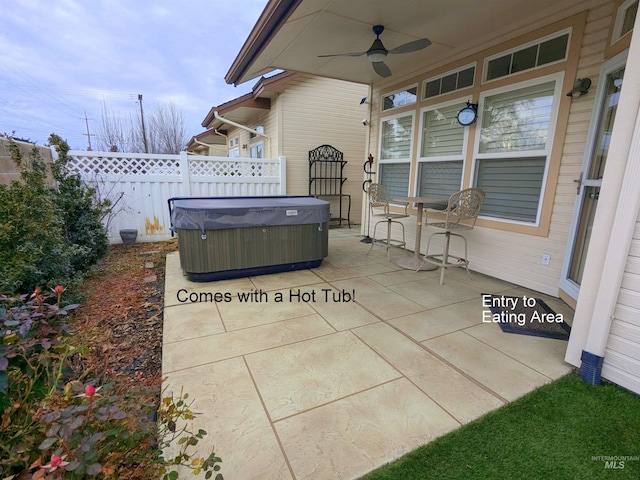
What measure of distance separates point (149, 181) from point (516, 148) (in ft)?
18.1

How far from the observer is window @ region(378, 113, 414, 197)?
490 centimetres

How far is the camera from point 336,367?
1.96 m

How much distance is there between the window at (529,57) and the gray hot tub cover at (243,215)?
2491mm

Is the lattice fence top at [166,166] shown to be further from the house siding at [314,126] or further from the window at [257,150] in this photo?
the window at [257,150]

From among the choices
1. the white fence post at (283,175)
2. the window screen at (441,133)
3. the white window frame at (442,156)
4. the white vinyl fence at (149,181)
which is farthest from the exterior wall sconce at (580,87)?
the white vinyl fence at (149,181)

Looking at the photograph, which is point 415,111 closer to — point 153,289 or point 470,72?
point 470,72

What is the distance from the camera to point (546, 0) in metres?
2.82

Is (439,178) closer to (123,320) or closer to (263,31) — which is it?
(263,31)

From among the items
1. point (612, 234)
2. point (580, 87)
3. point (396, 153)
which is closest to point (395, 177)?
point (396, 153)

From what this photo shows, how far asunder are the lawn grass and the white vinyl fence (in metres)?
5.46

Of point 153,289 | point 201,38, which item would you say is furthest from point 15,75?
point 153,289

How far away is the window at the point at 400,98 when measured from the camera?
15.3 ft

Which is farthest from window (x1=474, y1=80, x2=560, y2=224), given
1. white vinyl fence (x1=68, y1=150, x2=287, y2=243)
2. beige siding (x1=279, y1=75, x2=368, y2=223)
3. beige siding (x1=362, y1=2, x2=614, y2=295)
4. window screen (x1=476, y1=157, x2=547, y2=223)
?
white vinyl fence (x1=68, y1=150, x2=287, y2=243)

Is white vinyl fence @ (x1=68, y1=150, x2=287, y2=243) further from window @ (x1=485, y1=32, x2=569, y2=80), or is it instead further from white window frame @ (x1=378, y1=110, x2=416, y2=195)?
window @ (x1=485, y1=32, x2=569, y2=80)
